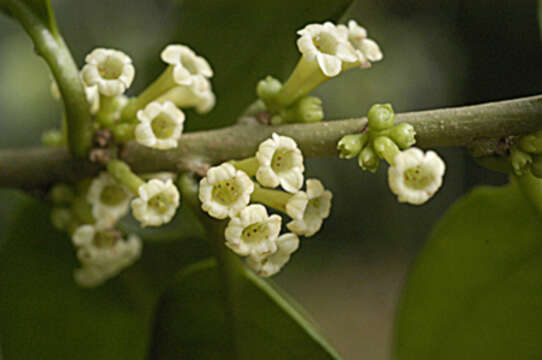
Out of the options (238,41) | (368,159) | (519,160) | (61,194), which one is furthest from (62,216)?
(519,160)

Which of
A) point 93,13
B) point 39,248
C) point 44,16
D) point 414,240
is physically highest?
point 44,16

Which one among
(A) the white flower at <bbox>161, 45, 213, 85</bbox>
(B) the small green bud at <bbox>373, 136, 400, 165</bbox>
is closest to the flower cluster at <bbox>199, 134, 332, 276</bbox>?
(B) the small green bud at <bbox>373, 136, 400, 165</bbox>

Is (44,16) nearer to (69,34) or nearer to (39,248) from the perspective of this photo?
(39,248)

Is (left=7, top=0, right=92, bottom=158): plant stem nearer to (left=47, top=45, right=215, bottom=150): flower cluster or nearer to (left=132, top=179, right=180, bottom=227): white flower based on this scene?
(left=47, top=45, right=215, bottom=150): flower cluster

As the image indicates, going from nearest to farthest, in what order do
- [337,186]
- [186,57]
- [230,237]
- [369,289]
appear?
[230,237] → [186,57] → [337,186] → [369,289]

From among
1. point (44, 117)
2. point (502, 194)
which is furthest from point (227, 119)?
point (44, 117)

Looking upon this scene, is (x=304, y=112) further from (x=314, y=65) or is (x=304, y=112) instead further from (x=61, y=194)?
(x=61, y=194)
